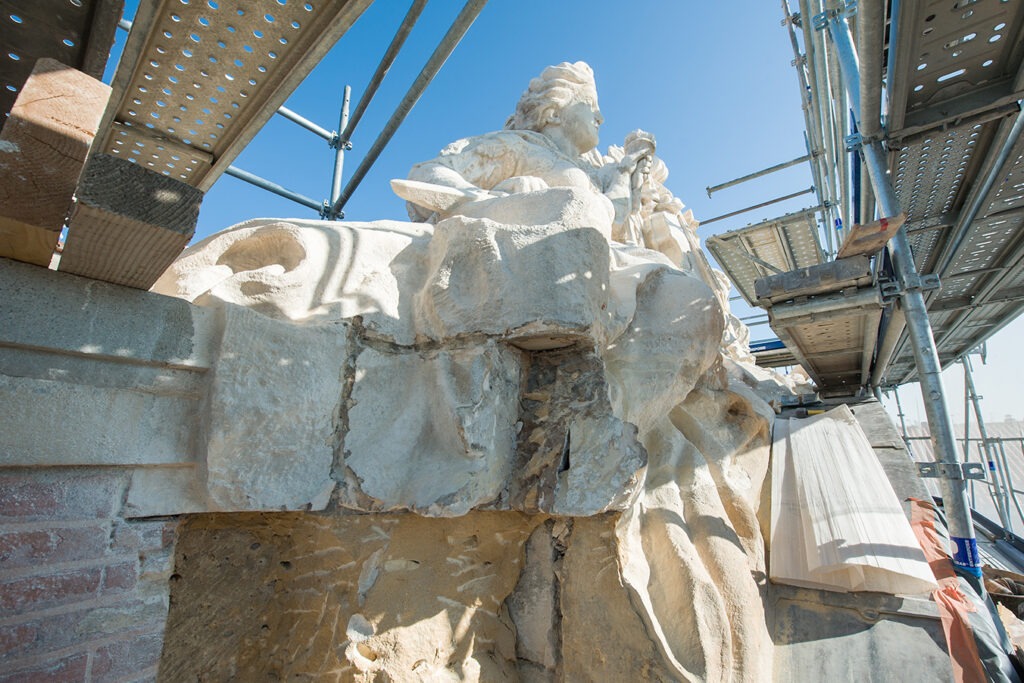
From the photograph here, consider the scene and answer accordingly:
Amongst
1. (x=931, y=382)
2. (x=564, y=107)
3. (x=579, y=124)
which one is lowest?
(x=931, y=382)

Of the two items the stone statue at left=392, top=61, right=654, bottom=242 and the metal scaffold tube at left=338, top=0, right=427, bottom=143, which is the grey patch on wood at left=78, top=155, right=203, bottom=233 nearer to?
the metal scaffold tube at left=338, top=0, right=427, bottom=143

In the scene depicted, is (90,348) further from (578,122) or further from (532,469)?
(578,122)

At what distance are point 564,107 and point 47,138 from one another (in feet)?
13.1

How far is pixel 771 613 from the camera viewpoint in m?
2.21

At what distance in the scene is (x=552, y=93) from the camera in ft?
13.9

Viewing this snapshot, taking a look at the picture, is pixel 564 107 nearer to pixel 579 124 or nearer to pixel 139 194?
pixel 579 124

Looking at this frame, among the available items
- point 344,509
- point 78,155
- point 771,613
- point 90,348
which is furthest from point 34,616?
point 771,613

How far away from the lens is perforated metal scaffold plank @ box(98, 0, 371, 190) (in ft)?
3.49

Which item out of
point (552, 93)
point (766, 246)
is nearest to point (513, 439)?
point (552, 93)

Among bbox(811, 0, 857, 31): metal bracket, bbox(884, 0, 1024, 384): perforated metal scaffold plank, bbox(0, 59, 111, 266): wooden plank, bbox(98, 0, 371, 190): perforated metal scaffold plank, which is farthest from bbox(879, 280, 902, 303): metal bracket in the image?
bbox(0, 59, 111, 266): wooden plank

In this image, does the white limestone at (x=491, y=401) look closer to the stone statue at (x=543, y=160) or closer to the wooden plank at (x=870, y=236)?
the stone statue at (x=543, y=160)

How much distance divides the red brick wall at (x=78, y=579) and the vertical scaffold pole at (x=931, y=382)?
10.7 ft

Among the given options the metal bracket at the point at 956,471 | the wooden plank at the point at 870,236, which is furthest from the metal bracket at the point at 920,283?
the metal bracket at the point at 956,471

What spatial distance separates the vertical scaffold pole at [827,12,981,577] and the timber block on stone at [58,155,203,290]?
10.4 ft
